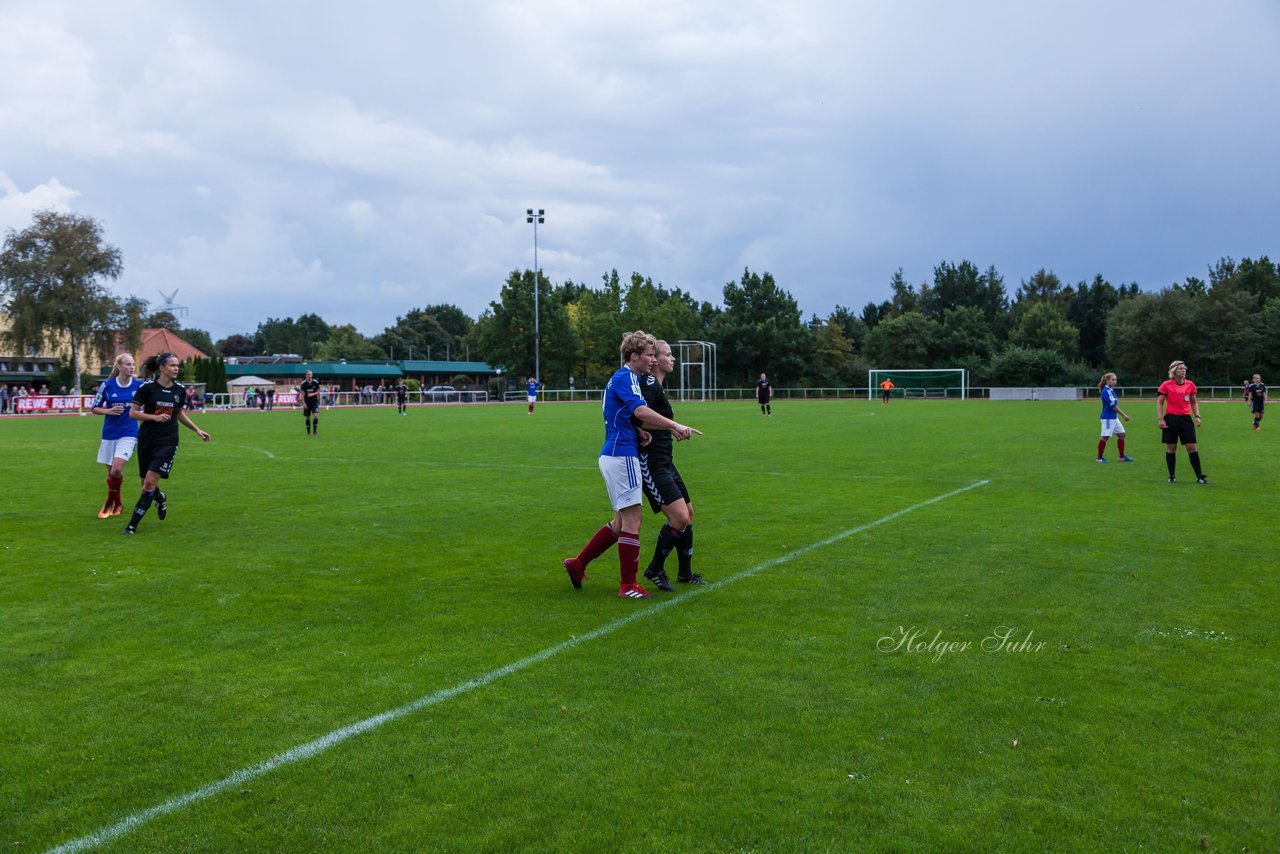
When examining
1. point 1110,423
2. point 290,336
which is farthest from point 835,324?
point 290,336

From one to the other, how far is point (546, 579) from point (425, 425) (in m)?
27.2

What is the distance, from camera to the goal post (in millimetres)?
72625

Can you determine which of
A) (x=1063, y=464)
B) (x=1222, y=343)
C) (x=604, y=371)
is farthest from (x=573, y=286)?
(x=1063, y=464)

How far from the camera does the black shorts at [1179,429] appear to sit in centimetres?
1455

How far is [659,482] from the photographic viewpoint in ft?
25.4

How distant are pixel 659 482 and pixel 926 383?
6952 centimetres

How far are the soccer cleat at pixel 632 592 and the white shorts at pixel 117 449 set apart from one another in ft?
23.2

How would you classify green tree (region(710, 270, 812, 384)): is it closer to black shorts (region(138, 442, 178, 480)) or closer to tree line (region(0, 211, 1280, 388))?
tree line (region(0, 211, 1280, 388))

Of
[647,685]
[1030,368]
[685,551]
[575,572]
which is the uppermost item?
[1030,368]

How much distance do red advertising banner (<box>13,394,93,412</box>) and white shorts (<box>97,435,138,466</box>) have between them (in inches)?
1828

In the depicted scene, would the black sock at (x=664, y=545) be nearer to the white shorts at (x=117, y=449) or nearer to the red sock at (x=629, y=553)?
the red sock at (x=629, y=553)

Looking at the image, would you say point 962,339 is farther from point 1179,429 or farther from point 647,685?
point 647,685

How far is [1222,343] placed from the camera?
6962cm

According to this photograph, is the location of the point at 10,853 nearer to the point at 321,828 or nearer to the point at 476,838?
the point at 321,828
